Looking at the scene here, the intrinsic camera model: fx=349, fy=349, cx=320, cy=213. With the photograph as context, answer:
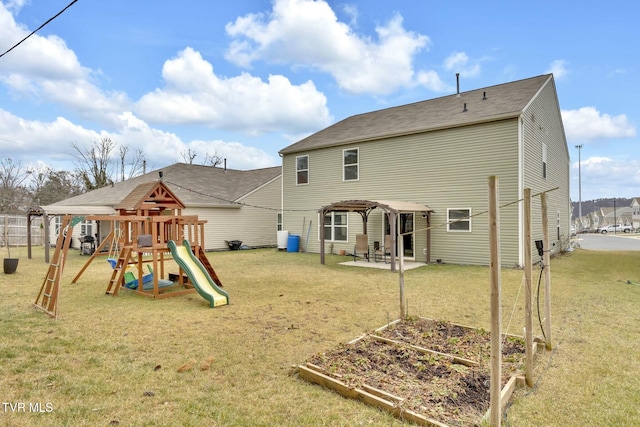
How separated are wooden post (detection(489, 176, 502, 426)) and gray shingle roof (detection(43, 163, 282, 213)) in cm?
1603

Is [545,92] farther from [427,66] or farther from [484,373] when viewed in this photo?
[484,373]

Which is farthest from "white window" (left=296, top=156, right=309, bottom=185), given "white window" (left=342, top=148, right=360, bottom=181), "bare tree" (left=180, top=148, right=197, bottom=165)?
"bare tree" (left=180, top=148, right=197, bottom=165)

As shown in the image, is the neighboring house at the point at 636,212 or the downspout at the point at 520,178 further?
the neighboring house at the point at 636,212

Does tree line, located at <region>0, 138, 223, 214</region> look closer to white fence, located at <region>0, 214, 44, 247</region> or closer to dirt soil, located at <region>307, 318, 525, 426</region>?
white fence, located at <region>0, 214, 44, 247</region>

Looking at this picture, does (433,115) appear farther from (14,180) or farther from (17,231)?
(14,180)

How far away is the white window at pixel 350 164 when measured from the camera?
14.9m

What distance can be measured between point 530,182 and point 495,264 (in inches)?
443

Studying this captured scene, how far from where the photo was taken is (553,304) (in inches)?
260

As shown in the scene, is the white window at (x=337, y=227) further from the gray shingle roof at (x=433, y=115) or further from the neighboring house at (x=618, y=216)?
the neighboring house at (x=618, y=216)

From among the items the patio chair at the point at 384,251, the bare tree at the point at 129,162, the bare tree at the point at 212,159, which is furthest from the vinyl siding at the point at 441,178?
the bare tree at the point at 212,159

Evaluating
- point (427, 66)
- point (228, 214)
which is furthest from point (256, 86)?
point (427, 66)

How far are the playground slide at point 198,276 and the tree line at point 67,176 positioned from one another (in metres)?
28.4

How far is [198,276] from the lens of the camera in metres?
7.32

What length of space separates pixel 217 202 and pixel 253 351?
47.7 feet
